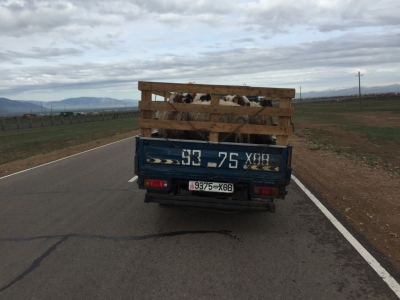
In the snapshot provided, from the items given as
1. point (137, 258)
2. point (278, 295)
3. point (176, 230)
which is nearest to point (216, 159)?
point (176, 230)

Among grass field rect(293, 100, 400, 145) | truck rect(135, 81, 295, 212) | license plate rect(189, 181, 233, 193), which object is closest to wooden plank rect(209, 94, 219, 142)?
truck rect(135, 81, 295, 212)

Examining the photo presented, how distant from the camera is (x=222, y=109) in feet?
16.0

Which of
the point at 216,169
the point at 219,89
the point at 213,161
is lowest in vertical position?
the point at 216,169

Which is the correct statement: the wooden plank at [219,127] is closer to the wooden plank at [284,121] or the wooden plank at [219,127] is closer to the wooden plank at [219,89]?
the wooden plank at [284,121]

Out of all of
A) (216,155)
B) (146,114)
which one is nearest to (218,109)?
(216,155)

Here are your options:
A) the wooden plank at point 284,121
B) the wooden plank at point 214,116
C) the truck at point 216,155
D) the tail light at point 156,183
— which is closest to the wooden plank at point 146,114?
the truck at point 216,155

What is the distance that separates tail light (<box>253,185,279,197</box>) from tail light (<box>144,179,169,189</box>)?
4.36 ft

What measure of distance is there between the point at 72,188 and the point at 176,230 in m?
3.72

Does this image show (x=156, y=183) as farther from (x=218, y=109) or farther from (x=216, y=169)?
(x=218, y=109)

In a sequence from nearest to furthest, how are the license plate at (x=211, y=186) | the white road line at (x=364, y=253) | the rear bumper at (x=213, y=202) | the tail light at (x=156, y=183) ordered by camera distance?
the white road line at (x=364, y=253) < the rear bumper at (x=213, y=202) < the license plate at (x=211, y=186) < the tail light at (x=156, y=183)

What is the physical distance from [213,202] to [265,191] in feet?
2.55

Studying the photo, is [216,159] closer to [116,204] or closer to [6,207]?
[116,204]

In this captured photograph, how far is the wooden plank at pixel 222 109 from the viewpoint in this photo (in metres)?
4.79

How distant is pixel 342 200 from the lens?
696 cm
